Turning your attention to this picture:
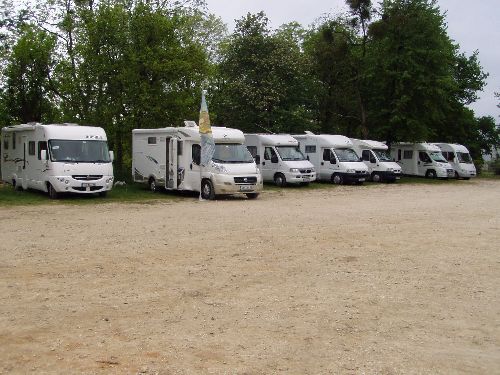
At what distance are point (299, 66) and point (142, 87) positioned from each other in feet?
44.4

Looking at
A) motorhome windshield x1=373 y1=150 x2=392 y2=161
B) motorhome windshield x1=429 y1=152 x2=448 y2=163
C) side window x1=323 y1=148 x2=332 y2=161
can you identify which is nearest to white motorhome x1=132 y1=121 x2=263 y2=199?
side window x1=323 y1=148 x2=332 y2=161

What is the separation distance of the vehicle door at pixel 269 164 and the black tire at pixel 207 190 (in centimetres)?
733

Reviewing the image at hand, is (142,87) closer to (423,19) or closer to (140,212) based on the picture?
(140,212)

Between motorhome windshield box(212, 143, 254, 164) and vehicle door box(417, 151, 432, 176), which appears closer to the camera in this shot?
motorhome windshield box(212, 143, 254, 164)

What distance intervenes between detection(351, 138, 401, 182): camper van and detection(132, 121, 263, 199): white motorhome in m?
12.9

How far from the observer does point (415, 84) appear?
35031mm

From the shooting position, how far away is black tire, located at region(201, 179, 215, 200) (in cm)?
2070

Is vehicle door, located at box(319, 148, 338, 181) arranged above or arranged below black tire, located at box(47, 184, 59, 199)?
above

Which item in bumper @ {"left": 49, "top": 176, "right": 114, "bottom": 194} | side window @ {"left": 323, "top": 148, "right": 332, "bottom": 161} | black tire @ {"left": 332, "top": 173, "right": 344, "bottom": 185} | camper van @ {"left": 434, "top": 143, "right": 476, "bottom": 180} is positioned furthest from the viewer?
camper van @ {"left": 434, "top": 143, "right": 476, "bottom": 180}

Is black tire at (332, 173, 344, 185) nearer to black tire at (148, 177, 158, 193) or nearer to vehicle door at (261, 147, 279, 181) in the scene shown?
vehicle door at (261, 147, 279, 181)

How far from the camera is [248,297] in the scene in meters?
7.40

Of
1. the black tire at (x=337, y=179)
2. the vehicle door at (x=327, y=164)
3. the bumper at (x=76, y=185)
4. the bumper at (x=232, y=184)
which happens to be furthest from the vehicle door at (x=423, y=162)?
the bumper at (x=76, y=185)

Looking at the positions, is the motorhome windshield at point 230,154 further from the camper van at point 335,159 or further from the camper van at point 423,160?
the camper van at point 423,160

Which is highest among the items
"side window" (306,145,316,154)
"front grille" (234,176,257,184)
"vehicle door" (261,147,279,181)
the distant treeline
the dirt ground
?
the distant treeline
